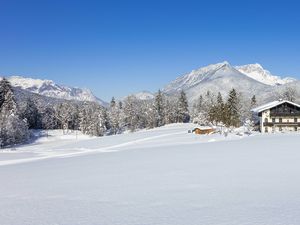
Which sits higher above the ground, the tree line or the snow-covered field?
the tree line

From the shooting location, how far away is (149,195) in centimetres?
1246

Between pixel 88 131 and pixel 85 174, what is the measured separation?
115315 mm

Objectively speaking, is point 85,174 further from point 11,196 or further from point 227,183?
point 227,183

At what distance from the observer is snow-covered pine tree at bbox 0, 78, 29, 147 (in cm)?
9150

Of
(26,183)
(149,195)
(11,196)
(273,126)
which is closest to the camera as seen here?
(149,195)

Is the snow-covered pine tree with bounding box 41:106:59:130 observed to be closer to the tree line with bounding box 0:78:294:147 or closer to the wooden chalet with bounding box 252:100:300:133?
the tree line with bounding box 0:78:294:147

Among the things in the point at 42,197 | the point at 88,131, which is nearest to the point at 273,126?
the point at 88,131

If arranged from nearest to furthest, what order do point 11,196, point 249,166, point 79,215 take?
point 79,215, point 11,196, point 249,166

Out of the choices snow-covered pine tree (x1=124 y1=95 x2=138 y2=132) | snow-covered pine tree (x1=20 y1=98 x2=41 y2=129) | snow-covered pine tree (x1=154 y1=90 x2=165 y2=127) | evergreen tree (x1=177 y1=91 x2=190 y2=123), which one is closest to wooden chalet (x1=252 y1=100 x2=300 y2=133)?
evergreen tree (x1=177 y1=91 x2=190 y2=123)

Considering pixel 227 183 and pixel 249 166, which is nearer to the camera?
pixel 227 183

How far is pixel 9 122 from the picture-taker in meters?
93.4

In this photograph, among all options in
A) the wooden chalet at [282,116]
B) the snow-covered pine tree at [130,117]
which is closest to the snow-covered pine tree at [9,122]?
the snow-covered pine tree at [130,117]

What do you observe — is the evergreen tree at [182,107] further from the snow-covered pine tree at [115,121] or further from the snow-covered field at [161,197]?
the snow-covered field at [161,197]

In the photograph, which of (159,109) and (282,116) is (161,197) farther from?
(159,109)
